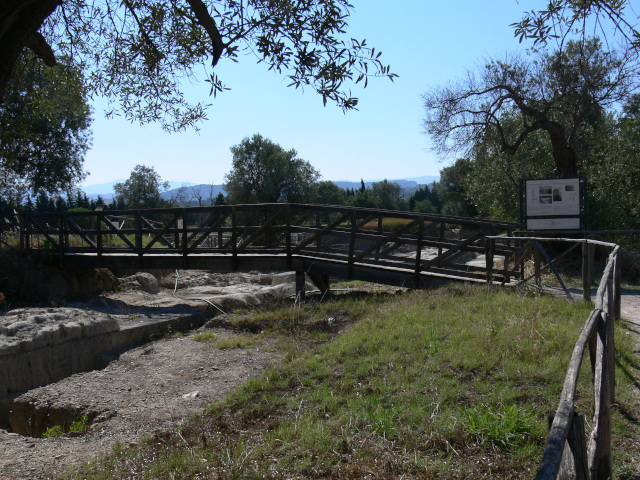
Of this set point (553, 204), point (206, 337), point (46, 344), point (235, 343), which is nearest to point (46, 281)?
point (46, 344)

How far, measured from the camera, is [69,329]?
8625 millimetres

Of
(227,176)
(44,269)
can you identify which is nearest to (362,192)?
(227,176)

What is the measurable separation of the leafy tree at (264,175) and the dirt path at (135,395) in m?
29.1

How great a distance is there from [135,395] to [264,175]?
3226cm

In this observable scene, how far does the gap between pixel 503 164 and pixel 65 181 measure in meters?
18.7

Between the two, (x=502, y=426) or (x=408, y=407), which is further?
(x=408, y=407)

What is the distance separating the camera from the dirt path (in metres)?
4.81

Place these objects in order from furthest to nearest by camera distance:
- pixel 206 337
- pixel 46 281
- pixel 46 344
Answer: pixel 46 281
pixel 206 337
pixel 46 344

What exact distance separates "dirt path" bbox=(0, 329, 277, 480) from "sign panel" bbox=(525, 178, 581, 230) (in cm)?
790

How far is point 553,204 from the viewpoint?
1305 cm

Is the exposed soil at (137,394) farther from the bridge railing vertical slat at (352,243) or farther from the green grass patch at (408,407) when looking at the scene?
the bridge railing vertical slat at (352,243)

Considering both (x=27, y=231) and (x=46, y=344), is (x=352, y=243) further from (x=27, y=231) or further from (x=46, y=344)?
(x=27, y=231)

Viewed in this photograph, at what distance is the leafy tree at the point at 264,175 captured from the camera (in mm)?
37875

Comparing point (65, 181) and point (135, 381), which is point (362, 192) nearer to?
point (65, 181)
